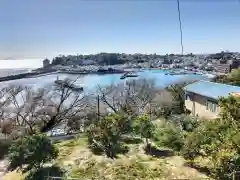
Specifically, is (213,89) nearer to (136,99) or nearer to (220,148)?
(136,99)

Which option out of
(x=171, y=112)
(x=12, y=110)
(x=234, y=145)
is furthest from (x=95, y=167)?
(x=12, y=110)

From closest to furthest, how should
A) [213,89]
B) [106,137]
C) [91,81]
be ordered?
[106,137] < [213,89] < [91,81]

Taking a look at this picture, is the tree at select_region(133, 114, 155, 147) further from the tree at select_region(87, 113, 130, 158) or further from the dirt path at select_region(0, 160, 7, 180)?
the dirt path at select_region(0, 160, 7, 180)

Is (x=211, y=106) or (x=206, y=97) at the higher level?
(x=206, y=97)

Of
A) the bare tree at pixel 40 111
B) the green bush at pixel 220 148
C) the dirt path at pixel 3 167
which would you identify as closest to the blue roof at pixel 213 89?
the green bush at pixel 220 148

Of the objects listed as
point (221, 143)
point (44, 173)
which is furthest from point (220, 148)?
point (44, 173)

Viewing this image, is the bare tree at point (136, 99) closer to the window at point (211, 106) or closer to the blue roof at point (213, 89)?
the blue roof at point (213, 89)
